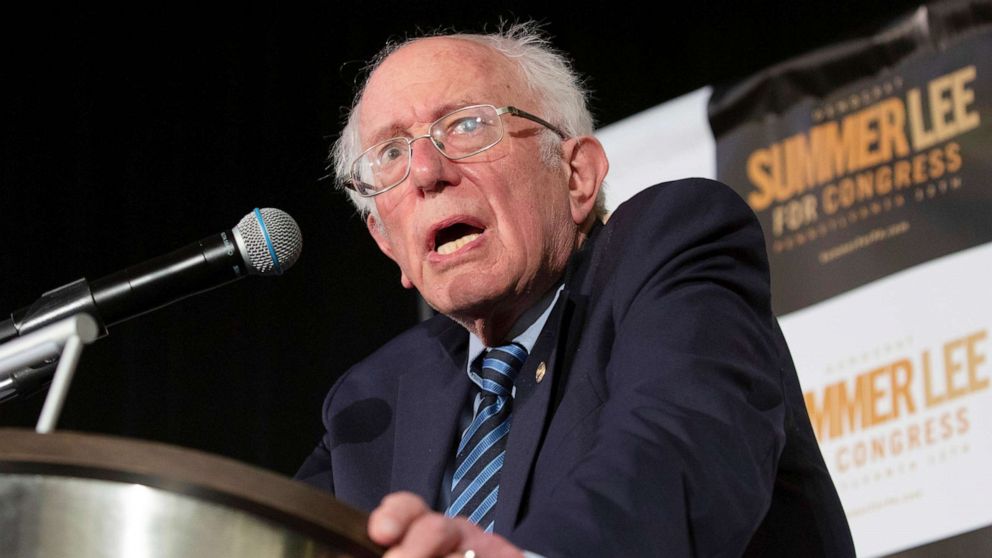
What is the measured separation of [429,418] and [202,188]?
1.89 metres

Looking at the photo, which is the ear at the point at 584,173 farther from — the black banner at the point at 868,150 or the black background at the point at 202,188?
the black background at the point at 202,188

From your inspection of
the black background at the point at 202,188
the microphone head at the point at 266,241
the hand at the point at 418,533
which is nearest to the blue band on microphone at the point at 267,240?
the microphone head at the point at 266,241

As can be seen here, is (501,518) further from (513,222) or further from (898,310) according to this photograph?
(898,310)

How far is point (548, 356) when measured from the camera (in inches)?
72.6

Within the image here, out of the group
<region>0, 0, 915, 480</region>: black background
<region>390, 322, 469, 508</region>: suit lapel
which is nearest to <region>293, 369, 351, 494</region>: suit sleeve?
<region>390, 322, 469, 508</region>: suit lapel

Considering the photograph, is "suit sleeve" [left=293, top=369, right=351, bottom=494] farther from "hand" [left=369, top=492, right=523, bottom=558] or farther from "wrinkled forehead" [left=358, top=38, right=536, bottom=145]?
"hand" [left=369, top=492, right=523, bottom=558]

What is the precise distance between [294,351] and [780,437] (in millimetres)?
2443

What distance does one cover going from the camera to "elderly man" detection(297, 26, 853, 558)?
Answer: 1.31 m

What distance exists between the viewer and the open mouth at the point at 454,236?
207 centimetres

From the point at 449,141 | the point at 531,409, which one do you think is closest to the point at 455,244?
the point at 449,141

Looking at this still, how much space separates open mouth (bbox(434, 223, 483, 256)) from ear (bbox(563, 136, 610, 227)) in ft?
0.68

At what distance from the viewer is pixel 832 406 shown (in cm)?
266

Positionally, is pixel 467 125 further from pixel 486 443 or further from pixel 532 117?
pixel 486 443

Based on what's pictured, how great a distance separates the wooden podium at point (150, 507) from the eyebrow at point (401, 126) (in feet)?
4.23
